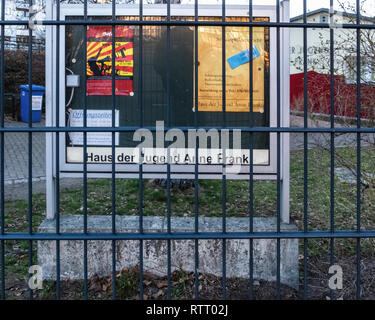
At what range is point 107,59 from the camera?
420 cm

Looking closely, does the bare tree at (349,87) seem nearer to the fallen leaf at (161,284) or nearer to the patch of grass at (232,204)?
the patch of grass at (232,204)

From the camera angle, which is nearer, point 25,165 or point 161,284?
point 161,284

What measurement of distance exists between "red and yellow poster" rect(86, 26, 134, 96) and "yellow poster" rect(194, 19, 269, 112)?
0.71 meters

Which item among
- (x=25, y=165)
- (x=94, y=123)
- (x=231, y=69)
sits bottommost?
(x=25, y=165)

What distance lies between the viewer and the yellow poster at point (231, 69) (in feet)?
13.8

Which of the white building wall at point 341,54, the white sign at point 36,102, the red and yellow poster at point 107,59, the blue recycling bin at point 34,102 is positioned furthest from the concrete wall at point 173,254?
the white sign at point 36,102

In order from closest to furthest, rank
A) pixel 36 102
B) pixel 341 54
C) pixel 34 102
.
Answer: pixel 341 54 → pixel 34 102 → pixel 36 102

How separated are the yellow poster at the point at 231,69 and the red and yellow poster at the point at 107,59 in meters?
0.71

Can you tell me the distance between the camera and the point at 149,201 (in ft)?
21.0

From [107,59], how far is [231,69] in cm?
122

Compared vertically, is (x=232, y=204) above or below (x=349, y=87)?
below

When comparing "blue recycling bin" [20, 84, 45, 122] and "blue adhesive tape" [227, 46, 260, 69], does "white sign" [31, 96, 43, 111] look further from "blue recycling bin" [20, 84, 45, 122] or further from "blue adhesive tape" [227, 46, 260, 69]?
"blue adhesive tape" [227, 46, 260, 69]

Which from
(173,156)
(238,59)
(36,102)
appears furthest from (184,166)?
(36,102)

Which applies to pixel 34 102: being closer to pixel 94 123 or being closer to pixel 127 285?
pixel 94 123
